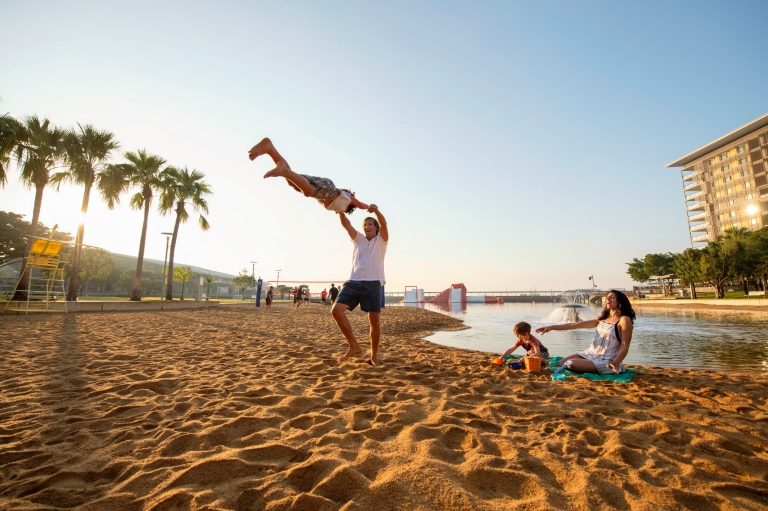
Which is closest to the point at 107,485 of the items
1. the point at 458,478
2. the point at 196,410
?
the point at 196,410

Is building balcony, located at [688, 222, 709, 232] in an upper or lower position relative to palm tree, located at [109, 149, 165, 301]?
upper

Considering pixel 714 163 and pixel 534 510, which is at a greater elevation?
pixel 714 163

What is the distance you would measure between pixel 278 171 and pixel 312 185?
409 mm

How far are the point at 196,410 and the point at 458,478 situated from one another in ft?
6.59

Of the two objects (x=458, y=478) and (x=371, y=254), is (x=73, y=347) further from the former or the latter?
(x=458, y=478)

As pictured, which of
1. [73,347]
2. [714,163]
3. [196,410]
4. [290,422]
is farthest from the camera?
[714,163]

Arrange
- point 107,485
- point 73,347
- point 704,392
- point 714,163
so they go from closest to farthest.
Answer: point 107,485, point 704,392, point 73,347, point 714,163

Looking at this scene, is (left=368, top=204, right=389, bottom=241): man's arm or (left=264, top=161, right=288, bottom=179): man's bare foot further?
(left=368, top=204, right=389, bottom=241): man's arm

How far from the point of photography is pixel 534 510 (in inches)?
56.7

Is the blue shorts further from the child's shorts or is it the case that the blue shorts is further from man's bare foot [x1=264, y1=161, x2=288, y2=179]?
man's bare foot [x1=264, y1=161, x2=288, y2=179]

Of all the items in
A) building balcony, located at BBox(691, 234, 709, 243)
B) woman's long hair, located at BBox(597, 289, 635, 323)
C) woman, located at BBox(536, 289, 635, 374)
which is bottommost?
woman, located at BBox(536, 289, 635, 374)

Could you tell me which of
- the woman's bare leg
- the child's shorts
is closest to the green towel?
the woman's bare leg

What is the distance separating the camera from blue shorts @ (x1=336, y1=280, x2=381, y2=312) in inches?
172

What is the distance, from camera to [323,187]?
4012mm
